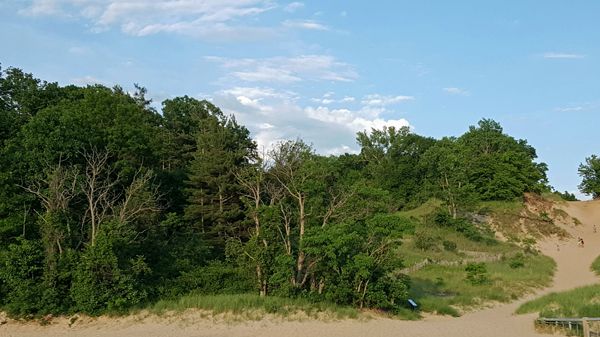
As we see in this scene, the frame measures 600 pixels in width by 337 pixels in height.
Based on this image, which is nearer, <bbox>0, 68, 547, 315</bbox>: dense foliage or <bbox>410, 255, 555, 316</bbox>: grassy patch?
<bbox>0, 68, 547, 315</bbox>: dense foliage

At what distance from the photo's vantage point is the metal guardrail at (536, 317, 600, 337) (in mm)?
16578

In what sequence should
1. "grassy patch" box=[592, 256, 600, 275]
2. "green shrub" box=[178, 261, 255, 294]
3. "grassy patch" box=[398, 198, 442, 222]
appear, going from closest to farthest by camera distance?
1. "green shrub" box=[178, 261, 255, 294]
2. "grassy patch" box=[592, 256, 600, 275]
3. "grassy patch" box=[398, 198, 442, 222]

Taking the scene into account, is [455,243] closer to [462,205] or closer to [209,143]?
[462,205]

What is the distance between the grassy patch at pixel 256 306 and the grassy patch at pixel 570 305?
26.7 feet

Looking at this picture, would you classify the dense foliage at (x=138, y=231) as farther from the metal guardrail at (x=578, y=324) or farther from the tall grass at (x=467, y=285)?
the metal guardrail at (x=578, y=324)

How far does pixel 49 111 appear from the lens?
1043 inches

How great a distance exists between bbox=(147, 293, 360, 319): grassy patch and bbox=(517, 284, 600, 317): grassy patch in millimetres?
8151

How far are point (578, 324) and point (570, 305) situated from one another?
520 cm

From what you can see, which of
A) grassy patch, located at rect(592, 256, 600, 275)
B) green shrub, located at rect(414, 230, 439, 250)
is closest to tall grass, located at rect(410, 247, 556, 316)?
grassy patch, located at rect(592, 256, 600, 275)

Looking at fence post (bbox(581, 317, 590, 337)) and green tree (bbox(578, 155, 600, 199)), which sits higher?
green tree (bbox(578, 155, 600, 199))

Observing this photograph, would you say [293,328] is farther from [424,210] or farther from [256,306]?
[424,210]

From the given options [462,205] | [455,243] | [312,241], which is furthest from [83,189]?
[462,205]

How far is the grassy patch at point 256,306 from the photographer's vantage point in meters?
22.3

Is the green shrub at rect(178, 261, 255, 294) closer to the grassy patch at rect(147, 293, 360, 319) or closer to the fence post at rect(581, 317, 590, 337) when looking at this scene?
the grassy patch at rect(147, 293, 360, 319)
